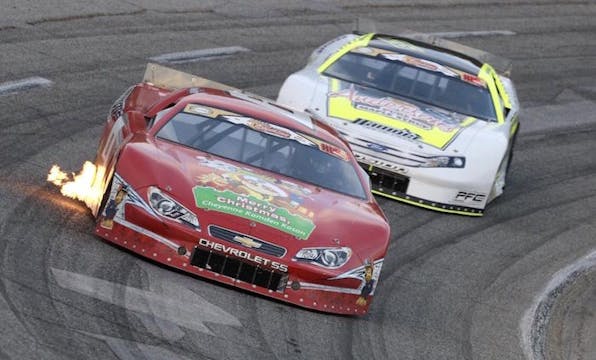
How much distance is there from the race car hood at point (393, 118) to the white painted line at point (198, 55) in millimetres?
3443

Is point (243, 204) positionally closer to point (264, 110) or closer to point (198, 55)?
point (264, 110)

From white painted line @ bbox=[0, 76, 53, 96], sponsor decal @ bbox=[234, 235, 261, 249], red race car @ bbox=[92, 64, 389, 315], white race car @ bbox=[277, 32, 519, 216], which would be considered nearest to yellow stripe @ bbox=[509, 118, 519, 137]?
white race car @ bbox=[277, 32, 519, 216]

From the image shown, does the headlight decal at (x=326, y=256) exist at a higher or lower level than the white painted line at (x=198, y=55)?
higher

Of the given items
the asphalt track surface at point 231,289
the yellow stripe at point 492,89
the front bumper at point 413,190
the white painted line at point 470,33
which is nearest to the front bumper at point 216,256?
the asphalt track surface at point 231,289

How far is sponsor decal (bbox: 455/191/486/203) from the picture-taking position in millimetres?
14695

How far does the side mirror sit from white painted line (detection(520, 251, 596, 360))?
3.38m

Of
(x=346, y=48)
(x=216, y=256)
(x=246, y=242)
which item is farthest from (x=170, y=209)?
(x=346, y=48)

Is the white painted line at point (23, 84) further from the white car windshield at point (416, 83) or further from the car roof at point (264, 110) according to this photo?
the car roof at point (264, 110)

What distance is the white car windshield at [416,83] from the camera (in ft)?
51.8

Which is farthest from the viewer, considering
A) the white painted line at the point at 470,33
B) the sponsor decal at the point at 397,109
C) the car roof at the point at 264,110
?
the white painted line at the point at 470,33

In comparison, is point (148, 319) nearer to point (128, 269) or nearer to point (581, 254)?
point (128, 269)

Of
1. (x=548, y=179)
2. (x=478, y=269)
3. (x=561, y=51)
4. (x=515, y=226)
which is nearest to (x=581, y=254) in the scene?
(x=515, y=226)

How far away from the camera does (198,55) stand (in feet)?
62.7

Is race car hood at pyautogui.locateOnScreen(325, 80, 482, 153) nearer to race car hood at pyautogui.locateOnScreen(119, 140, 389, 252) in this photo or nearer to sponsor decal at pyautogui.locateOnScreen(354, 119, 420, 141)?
sponsor decal at pyautogui.locateOnScreen(354, 119, 420, 141)
